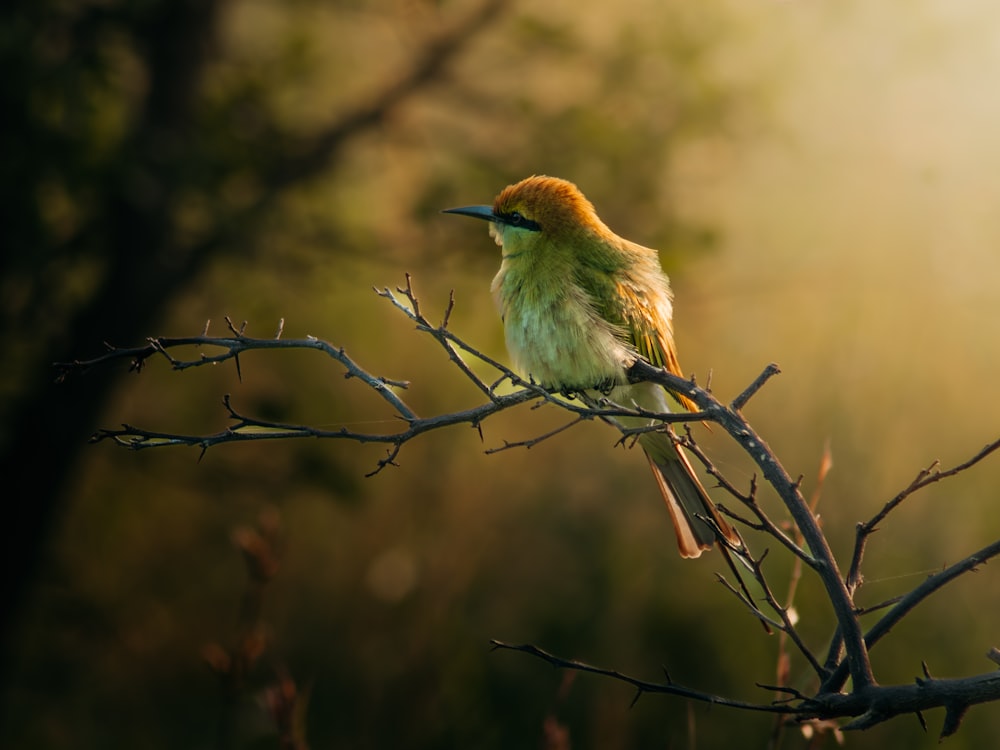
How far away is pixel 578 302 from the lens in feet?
7.50

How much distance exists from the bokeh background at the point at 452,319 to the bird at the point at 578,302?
131 cm

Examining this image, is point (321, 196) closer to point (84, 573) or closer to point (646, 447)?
point (84, 573)

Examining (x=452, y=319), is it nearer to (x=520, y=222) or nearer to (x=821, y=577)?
(x=520, y=222)

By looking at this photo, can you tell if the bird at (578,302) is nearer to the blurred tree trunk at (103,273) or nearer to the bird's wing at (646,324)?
the bird's wing at (646,324)

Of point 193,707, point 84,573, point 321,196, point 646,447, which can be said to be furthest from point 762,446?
point 84,573

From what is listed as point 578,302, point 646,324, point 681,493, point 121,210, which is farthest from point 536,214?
point 121,210

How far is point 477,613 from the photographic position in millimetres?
4539

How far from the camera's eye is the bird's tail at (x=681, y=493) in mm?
1913

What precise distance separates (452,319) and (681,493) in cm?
270

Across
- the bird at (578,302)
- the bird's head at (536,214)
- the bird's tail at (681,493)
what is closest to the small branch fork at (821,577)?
the bird's tail at (681,493)

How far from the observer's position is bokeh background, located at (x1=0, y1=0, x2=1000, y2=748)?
3787 millimetres

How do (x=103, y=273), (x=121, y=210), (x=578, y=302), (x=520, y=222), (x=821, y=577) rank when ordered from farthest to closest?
(x=103, y=273) → (x=121, y=210) → (x=520, y=222) → (x=578, y=302) → (x=821, y=577)

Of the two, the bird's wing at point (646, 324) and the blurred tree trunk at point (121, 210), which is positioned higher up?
the blurred tree trunk at point (121, 210)

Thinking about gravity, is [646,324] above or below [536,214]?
below
